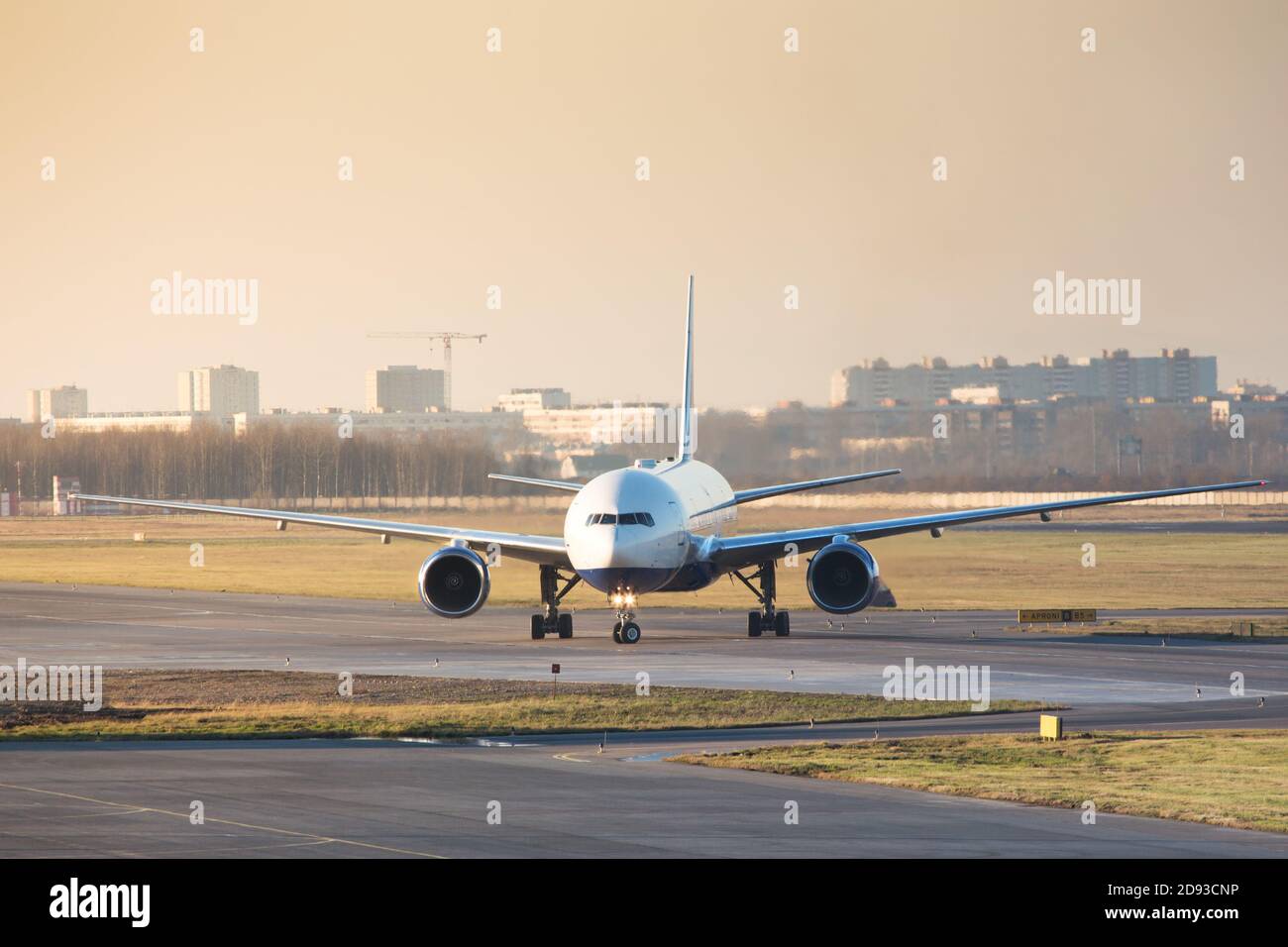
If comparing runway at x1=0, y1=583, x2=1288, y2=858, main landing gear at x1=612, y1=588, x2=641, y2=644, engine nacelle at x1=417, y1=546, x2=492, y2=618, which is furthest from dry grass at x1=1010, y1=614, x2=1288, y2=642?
engine nacelle at x1=417, y1=546, x2=492, y2=618

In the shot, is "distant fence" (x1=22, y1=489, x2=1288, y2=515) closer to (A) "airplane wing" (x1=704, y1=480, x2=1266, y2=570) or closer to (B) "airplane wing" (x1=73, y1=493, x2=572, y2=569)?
(A) "airplane wing" (x1=704, y1=480, x2=1266, y2=570)

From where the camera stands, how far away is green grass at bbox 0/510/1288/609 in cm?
7238

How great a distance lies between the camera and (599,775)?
28578 millimetres

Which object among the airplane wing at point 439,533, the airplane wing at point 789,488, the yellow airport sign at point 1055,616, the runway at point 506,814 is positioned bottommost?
the yellow airport sign at point 1055,616

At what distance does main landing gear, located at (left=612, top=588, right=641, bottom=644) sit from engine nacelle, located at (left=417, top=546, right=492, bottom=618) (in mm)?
4343

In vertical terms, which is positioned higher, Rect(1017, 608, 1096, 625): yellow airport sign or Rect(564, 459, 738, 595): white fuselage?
Rect(564, 459, 738, 595): white fuselage

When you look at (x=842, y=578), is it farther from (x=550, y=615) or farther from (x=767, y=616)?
(x=550, y=615)

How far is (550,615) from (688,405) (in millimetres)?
15029

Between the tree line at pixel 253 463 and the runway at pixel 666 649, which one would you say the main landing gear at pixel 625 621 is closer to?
the runway at pixel 666 649

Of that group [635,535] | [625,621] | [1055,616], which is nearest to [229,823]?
[635,535]

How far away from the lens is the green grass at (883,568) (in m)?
72.4

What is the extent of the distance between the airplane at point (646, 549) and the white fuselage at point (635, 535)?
0.04m

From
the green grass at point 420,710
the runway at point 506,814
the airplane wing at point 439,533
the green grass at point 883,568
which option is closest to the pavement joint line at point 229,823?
the runway at point 506,814
